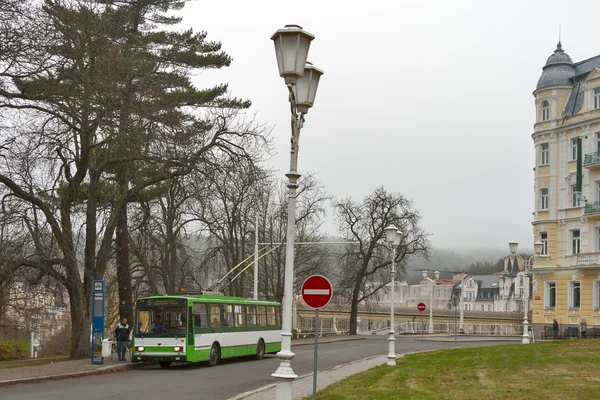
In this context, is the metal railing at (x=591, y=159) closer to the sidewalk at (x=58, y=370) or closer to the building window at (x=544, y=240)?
the building window at (x=544, y=240)

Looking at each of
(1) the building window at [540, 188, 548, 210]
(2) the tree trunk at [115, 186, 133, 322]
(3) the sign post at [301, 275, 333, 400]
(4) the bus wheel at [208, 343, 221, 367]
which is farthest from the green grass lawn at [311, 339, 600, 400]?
(1) the building window at [540, 188, 548, 210]

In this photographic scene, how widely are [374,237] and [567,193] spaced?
48.6ft

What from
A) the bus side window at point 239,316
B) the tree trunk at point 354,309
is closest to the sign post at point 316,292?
the bus side window at point 239,316

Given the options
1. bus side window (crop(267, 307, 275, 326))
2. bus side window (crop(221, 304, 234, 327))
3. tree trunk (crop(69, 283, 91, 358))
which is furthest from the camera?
bus side window (crop(267, 307, 275, 326))

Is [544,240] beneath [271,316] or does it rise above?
above

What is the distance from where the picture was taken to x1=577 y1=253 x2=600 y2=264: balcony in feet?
166

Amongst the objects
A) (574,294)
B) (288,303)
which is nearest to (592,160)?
(574,294)

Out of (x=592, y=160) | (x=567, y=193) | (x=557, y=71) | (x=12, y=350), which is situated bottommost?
(x=12, y=350)

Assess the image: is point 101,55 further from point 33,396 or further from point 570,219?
point 570,219

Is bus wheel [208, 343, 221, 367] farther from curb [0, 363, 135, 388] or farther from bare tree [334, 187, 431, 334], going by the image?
bare tree [334, 187, 431, 334]

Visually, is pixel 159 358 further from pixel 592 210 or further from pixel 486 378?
pixel 592 210

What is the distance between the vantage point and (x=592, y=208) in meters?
51.6

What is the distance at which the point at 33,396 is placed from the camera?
1752 cm

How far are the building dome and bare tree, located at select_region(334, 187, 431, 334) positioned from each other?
1384 cm
